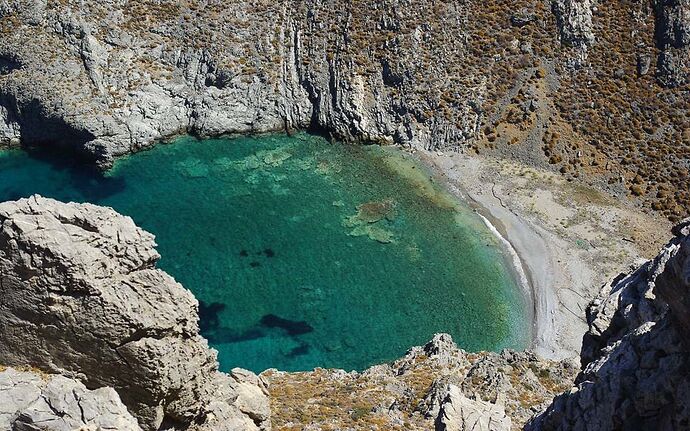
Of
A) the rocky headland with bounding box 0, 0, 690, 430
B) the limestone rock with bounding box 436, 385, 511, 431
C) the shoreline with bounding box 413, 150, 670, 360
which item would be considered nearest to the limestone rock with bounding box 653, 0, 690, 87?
the rocky headland with bounding box 0, 0, 690, 430

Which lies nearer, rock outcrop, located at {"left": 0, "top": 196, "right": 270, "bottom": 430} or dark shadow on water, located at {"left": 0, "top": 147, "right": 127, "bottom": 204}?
rock outcrop, located at {"left": 0, "top": 196, "right": 270, "bottom": 430}

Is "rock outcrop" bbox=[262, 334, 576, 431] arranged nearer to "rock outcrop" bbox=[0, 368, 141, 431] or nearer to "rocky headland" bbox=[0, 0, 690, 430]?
"rocky headland" bbox=[0, 0, 690, 430]

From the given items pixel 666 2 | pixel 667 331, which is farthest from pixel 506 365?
pixel 666 2

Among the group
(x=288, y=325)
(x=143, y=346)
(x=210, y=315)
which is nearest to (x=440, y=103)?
(x=288, y=325)

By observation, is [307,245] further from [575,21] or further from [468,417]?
[575,21]

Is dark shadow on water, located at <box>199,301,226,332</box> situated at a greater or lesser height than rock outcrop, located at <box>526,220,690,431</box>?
lesser

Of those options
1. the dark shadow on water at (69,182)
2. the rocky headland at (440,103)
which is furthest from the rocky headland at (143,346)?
the dark shadow on water at (69,182)
